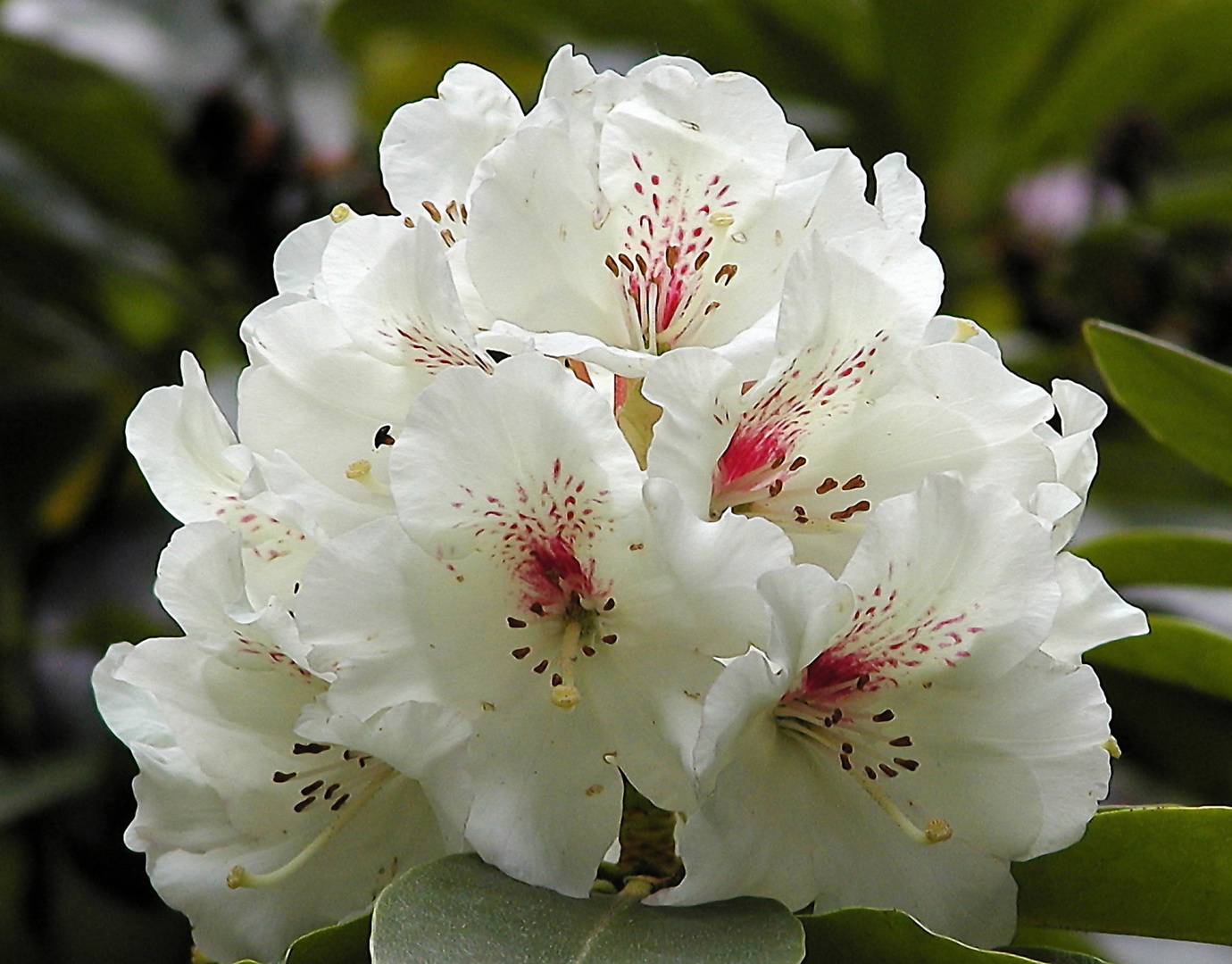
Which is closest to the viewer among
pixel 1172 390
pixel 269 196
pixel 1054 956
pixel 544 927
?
pixel 544 927

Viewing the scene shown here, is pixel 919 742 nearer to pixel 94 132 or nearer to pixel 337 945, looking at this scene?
pixel 337 945

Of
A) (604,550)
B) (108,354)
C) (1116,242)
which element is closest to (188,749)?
(604,550)

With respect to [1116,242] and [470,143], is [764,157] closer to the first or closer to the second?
[470,143]

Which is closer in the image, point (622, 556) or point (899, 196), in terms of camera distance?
point (622, 556)

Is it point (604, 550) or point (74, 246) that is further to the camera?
point (74, 246)

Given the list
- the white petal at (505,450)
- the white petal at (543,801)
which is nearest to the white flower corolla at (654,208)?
the white petal at (505,450)

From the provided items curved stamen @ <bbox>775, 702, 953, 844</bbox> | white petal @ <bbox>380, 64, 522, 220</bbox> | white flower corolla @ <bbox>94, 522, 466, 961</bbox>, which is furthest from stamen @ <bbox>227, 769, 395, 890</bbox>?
white petal @ <bbox>380, 64, 522, 220</bbox>

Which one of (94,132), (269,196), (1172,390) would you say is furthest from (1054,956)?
(94,132)
